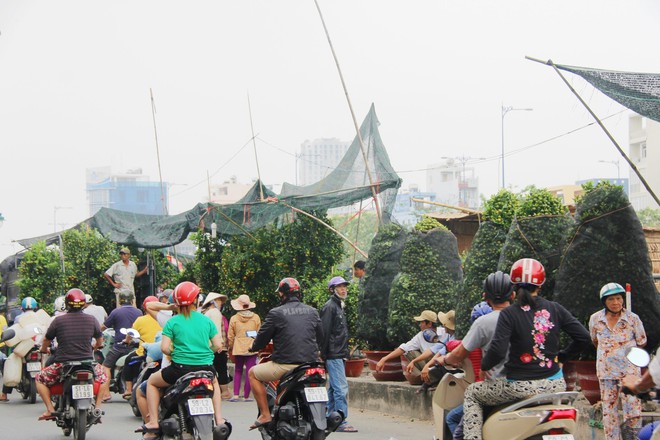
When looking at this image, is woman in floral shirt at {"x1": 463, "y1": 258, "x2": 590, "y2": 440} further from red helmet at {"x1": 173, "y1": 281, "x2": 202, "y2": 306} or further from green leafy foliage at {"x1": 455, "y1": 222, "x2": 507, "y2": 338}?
green leafy foliage at {"x1": 455, "y1": 222, "x2": 507, "y2": 338}

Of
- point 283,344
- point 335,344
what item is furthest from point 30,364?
point 283,344

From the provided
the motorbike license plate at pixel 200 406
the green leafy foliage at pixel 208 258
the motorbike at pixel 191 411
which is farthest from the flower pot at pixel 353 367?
the motorbike license plate at pixel 200 406

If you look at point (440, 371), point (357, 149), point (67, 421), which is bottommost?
point (67, 421)

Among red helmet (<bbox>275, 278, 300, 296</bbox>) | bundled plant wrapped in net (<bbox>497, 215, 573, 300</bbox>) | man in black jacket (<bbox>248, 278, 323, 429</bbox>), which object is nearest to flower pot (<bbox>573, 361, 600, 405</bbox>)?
bundled plant wrapped in net (<bbox>497, 215, 573, 300</bbox>)

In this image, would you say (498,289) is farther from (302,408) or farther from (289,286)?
(289,286)

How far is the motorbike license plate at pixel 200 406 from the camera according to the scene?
28.1 feet

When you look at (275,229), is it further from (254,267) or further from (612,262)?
(612,262)

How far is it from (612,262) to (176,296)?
15.2 ft

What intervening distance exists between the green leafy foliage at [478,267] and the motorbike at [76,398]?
4339mm

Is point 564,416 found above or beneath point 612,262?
beneath

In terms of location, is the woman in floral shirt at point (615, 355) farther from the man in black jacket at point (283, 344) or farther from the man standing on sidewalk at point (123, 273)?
the man standing on sidewalk at point (123, 273)

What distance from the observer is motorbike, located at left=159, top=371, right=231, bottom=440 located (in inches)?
337

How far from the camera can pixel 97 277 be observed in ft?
90.1

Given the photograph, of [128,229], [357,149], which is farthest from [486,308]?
[128,229]
